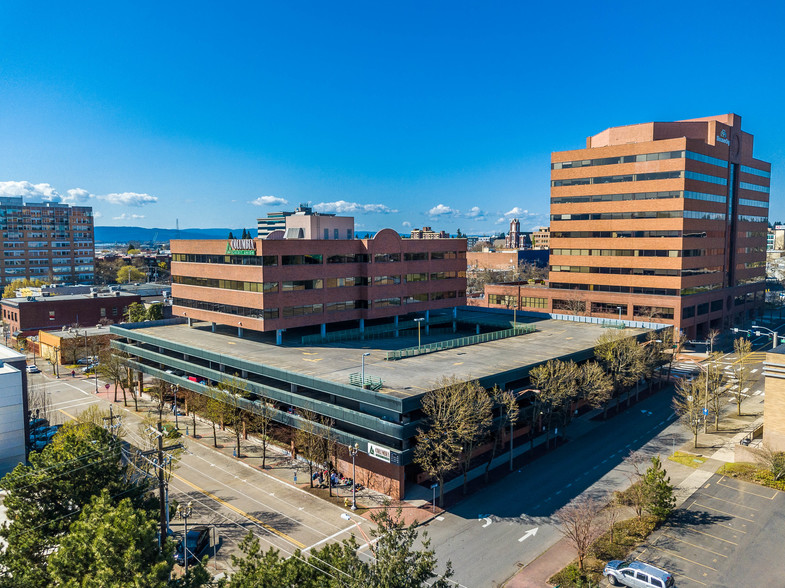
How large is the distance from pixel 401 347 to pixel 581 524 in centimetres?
3774

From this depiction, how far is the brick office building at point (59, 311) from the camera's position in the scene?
114125mm

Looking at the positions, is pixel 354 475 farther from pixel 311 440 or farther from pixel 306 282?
pixel 306 282

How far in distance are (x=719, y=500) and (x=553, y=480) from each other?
40.8 ft

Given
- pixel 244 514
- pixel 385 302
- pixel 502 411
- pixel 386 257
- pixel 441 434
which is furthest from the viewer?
pixel 385 302

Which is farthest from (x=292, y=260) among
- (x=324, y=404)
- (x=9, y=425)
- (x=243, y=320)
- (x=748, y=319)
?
(x=748, y=319)

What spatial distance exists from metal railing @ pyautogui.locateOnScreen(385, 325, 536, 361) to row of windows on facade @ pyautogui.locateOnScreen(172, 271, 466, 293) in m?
12.1

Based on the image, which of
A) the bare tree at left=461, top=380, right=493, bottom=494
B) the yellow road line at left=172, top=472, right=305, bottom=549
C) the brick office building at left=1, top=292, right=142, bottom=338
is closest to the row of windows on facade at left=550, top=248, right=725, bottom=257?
the bare tree at left=461, top=380, right=493, bottom=494

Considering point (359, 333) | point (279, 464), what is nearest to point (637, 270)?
point (359, 333)

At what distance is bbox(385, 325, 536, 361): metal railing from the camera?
59906mm

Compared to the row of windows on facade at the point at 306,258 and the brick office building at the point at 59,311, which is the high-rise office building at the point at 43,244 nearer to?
the brick office building at the point at 59,311

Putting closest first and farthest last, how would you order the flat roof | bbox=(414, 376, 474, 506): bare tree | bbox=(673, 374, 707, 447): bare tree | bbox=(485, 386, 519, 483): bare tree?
1. bbox=(414, 376, 474, 506): bare tree
2. bbox=(485, 386, 519, 483): bare tree
3. the flat roof
4. bbox=(673, 374, 707, 447): bare tree

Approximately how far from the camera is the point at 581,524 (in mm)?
33250

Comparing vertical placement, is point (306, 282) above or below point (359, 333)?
above

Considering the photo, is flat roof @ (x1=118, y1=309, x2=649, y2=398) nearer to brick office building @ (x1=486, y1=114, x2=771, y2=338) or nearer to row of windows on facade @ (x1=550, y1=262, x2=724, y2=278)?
row of windows on facade @ (x1=550, y1=262, x2=724, y2=278)
